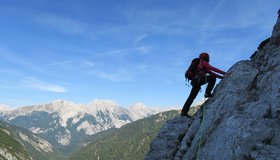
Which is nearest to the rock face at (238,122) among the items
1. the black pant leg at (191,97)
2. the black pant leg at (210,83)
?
the black pant leg at (210,83)

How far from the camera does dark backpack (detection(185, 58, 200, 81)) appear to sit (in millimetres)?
22247

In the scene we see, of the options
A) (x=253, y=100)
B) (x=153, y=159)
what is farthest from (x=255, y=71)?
(x=153, y=159)

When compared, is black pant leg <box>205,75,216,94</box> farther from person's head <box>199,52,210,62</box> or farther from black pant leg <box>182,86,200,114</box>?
person's head <box>199,52,210,62</box>

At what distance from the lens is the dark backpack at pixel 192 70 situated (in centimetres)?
2225

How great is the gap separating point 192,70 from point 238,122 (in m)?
7.58

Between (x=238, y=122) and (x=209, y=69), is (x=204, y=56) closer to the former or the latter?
(x=209, y=69)

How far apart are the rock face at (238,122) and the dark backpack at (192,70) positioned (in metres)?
A: 1.94

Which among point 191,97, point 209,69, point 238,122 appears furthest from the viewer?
point 191,97

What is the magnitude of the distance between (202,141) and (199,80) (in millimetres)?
5131

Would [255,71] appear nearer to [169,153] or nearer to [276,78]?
[276,78]

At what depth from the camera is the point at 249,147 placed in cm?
1423

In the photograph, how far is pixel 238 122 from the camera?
15.6 meters

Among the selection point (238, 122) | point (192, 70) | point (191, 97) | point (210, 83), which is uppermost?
point (192, 70)

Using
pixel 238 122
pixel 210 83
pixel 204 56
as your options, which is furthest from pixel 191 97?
pixel 238 122
